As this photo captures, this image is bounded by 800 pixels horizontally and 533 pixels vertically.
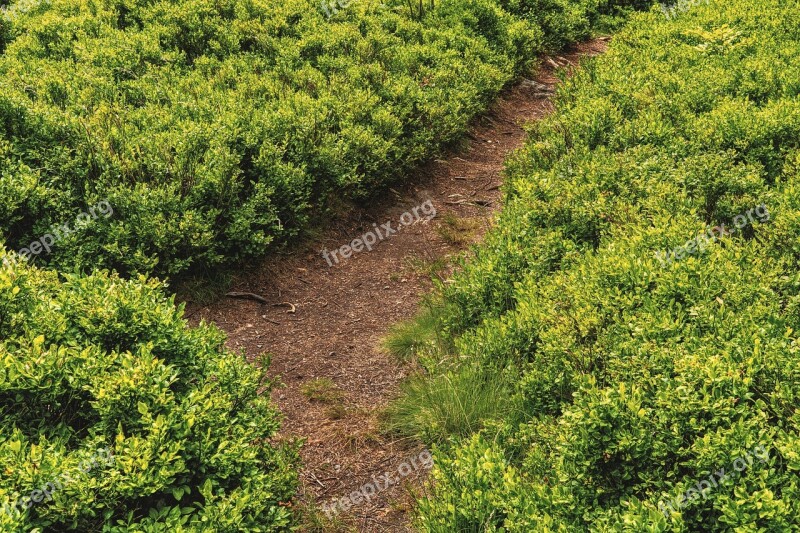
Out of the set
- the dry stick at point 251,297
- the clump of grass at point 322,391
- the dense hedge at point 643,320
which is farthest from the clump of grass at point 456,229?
the clump of grass at point 322,391

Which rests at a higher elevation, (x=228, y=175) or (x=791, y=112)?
(x=228, y=175)

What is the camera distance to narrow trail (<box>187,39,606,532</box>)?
475 centimetres

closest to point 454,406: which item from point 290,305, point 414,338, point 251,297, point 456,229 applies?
point 414,338

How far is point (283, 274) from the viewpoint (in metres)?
7.03

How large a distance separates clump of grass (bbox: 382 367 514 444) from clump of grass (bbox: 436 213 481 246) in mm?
3053

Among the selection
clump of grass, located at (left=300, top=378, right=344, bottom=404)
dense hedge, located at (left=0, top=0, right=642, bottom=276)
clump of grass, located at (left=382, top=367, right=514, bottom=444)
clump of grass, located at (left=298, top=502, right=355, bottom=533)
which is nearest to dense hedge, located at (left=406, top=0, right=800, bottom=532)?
clump of grass, located at (left=382, top=367, right=514, bottom=444)

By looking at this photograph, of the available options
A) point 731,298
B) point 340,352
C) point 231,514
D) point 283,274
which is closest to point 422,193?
point 283,274

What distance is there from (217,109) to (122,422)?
484 cm

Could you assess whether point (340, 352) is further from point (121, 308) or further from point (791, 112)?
point (791, 112)

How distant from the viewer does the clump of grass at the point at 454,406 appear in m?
4.59

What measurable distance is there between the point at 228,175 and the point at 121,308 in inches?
118

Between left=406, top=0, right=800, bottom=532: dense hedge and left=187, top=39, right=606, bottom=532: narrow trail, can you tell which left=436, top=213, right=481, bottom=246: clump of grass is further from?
left=406, top=0, right=800, bottom=532: dense hedge

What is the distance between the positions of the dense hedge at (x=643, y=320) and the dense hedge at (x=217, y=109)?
7.30ft

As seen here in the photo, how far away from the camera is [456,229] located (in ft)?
26.4
